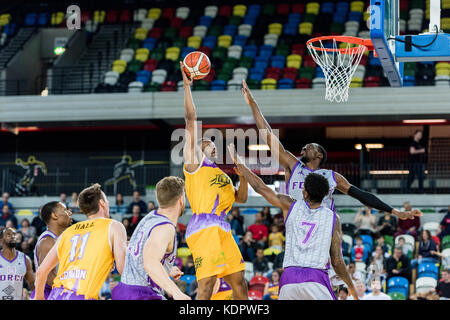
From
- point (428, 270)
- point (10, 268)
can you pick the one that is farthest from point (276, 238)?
point (10, 268)

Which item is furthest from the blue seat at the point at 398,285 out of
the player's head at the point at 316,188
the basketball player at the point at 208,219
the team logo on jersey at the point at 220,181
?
the player's head at the point at 316,188

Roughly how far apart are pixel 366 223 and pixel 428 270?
207 cm

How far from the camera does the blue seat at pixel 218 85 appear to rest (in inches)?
811

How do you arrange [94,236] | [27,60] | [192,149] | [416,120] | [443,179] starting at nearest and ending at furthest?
[94,236]
[192,149]
[443,179]
[416,120]
[27,60]

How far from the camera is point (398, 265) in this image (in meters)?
14.4

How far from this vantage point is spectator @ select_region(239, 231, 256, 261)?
50.6 feet

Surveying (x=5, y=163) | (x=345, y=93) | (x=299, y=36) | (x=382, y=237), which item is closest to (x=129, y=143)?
(x=5, y=163)

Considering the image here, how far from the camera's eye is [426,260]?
584 inches

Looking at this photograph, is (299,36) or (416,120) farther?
(299,36)

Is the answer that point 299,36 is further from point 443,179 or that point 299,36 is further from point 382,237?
point 382,237

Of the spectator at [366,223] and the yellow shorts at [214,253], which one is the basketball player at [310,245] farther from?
the spectator at [366,223]

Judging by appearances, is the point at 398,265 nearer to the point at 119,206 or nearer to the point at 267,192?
the point at 119,206

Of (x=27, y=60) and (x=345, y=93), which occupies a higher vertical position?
(x=27, y=60)

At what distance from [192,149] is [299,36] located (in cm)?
1556
